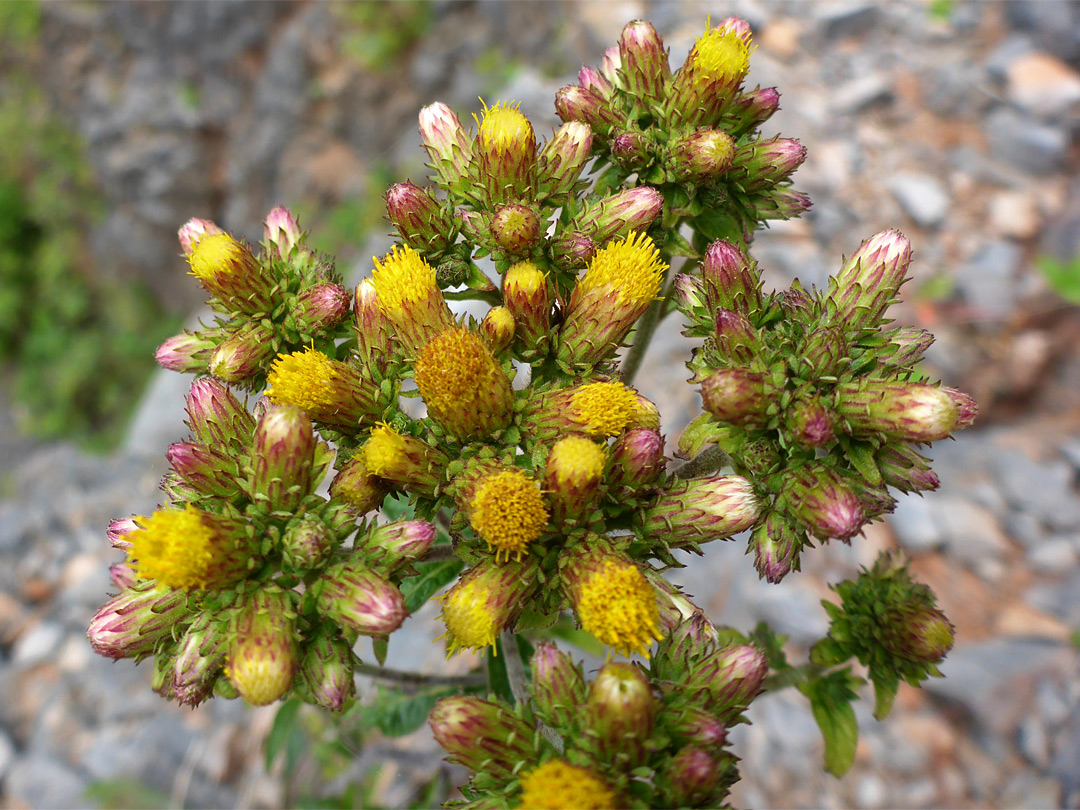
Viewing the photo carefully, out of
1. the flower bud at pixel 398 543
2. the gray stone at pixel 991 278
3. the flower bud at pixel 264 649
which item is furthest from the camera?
the gray stone at pixel 991 278

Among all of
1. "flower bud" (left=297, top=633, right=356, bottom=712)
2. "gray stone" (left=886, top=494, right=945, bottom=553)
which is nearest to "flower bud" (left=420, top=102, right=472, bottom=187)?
"flower bud" (left=297, top=633, right=356, bottom=712)

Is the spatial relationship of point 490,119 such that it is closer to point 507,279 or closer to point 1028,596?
point 507,279

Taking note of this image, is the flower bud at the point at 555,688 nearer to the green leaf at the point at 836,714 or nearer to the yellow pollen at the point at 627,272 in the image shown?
the yellow pollen at the point at 627,272

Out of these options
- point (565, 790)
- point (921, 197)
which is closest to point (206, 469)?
point (565, 790)

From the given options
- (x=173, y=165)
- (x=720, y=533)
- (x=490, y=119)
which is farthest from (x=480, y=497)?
(x=173, y=165)

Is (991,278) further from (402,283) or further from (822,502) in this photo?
(402,283)

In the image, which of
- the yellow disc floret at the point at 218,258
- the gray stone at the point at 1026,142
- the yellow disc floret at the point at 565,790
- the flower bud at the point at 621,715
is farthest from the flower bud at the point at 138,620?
the gray stone at the point at 1026,142
